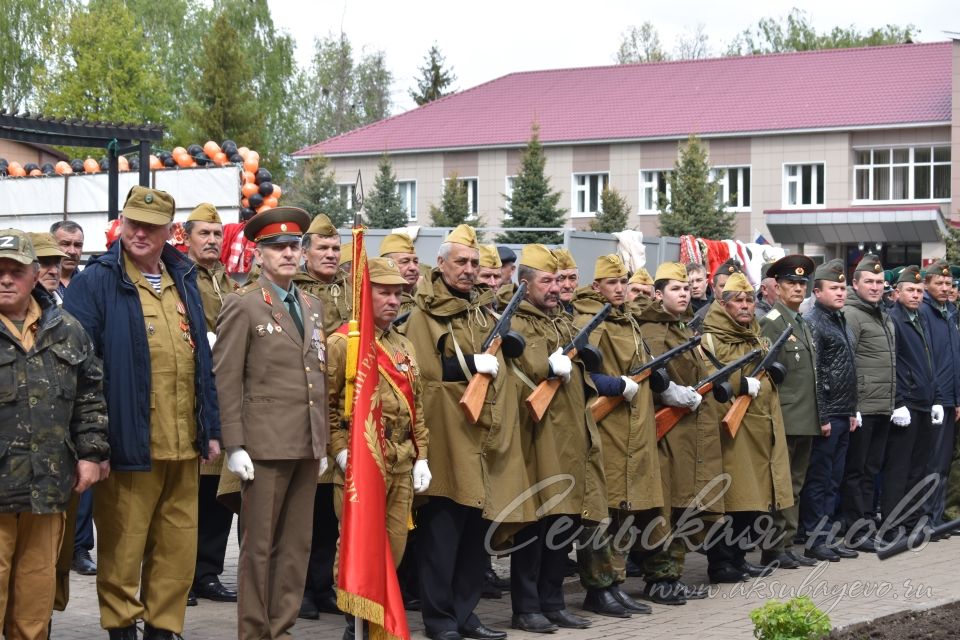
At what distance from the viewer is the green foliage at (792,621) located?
5848 mm

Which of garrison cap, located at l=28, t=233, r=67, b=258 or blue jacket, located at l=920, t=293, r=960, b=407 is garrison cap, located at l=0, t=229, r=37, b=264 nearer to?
garrison cap, located at l=28, t=233, r=67, b=258

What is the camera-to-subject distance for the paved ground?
7652 millimetres

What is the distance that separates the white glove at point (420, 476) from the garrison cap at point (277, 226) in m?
1.31

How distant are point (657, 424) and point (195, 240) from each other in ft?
10.4

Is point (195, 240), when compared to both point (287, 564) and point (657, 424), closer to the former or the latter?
point (287, 564)

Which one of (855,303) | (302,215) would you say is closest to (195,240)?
(302,215)

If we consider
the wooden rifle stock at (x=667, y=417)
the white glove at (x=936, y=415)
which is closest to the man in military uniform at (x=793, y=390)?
the wooden rifle stock at (x=667, y=417)

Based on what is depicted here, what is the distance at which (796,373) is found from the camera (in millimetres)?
10398

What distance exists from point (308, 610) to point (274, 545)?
1.38 metres

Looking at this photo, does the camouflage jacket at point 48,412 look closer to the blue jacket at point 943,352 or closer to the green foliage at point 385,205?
the blue jacket at point 943,352

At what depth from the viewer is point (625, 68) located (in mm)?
50656

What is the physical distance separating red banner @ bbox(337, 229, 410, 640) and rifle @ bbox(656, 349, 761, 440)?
2.72 meters

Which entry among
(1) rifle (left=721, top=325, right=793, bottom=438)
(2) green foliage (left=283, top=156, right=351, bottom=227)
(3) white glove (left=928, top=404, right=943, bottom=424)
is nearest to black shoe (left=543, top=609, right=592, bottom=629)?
(1) rifle (left=721, top=325, right=793, bottom=438)

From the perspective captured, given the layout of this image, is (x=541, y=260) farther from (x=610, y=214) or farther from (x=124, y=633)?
(x=610, y=214)
